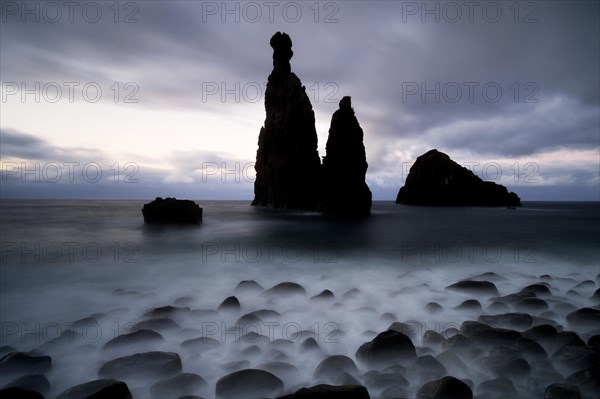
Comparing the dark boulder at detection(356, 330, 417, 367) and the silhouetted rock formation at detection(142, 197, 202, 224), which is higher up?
the silhouetted rock formation at detection(142, 197, 202, 224)

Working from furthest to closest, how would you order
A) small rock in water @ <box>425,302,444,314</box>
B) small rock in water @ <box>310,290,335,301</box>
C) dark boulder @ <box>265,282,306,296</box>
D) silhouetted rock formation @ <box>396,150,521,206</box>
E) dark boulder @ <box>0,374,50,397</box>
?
silhouetted rock formation @ <box>396,150,521,206</box> < dark boulder @ <box>265,282,306,296</box> < small rock in water @ <box>310,290,335,301</box> < small rock in water @ <box>425,302,444,314</box> < dark boulder @ <box>0,374,50,397</box>

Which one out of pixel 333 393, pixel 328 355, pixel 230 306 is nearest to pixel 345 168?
pixel 230 306

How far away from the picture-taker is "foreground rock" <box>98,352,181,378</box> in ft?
9.96

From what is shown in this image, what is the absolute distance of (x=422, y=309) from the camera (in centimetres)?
484

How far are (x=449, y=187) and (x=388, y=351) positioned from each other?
318 ft

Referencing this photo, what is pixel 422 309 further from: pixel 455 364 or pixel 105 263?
pixel 105 263

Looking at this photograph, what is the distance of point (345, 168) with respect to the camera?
37031 millimetres

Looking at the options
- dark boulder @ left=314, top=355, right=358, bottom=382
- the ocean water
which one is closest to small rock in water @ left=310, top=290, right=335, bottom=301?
the ocean water

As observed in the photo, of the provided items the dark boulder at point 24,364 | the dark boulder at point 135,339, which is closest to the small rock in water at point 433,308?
the dark boulder at point 135,339

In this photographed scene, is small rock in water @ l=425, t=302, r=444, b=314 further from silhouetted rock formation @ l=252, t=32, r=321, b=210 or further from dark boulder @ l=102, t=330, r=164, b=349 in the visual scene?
silhouetted rock formation @ l=252, t=32, r=321, b=210

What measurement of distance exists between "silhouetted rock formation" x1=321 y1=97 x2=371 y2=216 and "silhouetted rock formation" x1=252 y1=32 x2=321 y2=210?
33.7 feet

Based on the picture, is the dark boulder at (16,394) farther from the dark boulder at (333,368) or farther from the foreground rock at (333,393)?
the dark boulder at (333,368)

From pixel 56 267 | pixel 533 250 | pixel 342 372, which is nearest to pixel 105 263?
pixel 56 267

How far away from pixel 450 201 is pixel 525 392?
9802 centimetres
